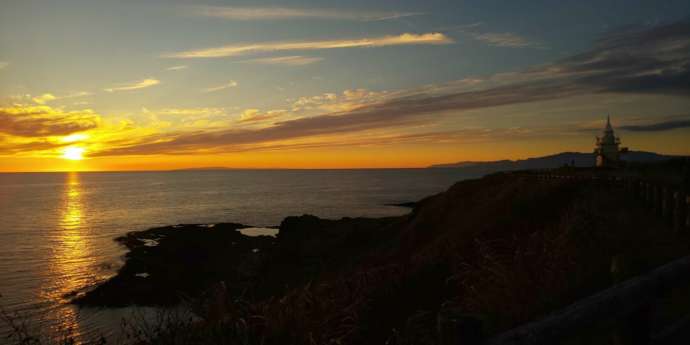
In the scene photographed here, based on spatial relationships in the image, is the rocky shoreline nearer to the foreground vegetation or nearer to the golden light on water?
the golden light on water

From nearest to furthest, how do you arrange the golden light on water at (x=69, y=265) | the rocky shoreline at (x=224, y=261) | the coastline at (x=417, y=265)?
1. the coastline at (x=417, y=265)
2. the golden light on water at (x=69, y=265)
3. the rocky shoreline at (x=224, y=261)

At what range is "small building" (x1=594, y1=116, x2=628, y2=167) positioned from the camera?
77.6 m

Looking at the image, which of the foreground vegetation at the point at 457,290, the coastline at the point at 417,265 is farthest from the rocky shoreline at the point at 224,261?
the foreground vegetation at the point at 457,290

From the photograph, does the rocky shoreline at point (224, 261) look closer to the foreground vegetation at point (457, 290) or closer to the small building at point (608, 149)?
the foreground vegetation at point (457, 290)

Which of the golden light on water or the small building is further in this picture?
the small building

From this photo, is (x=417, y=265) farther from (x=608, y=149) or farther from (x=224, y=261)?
(x=608, y=149)

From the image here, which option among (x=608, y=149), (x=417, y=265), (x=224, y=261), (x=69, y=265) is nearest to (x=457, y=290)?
(x=417, y=265)

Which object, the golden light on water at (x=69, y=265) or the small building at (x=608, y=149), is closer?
the golden light on water at (x=69, y=265)

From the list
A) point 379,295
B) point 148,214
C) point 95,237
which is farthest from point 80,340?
point 148,214

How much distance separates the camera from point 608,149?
79.0 meters

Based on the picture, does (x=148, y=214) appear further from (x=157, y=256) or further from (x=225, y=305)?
(x=225, y=305)

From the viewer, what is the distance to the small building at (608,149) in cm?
7762

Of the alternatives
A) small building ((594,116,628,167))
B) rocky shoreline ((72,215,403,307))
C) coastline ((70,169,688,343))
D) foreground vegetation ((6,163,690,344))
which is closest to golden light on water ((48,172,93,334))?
rocky shoreline ((72,215,403,307))

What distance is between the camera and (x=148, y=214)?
82438 millimetres
